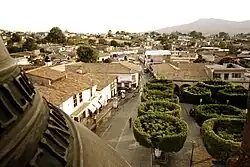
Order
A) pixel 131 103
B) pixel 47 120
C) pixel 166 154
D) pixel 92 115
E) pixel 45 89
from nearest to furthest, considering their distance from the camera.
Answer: pixel 47 120, pixel 166 154, pixel 45 89, pixel 92 115, pixel 131 103

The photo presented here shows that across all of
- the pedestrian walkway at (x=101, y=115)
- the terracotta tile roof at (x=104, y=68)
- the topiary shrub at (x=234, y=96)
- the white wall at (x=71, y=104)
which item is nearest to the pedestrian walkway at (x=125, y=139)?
the pedestrian walkway at (x=101, y=115)

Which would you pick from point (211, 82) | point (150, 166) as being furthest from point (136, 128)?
point (211, 82)

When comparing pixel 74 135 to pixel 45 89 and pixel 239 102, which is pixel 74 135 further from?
pixel 239 102

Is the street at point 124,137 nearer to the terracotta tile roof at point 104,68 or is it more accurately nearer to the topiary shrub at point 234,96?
the terracotta tile roof at point 104,68

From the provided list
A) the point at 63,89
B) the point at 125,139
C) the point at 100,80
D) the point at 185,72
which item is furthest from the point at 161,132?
the point at 185,72

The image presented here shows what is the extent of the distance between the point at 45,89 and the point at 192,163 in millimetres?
10799

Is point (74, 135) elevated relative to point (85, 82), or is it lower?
elevated

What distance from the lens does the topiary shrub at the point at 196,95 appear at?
29703mm

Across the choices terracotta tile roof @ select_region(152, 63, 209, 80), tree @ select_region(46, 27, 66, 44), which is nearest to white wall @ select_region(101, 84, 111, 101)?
terracotta tile roof @ select_region(152, 63, 209, 80)

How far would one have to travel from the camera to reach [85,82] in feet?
86.5

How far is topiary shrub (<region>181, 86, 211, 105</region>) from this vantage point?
29.7 meters

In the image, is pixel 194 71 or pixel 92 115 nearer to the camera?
pixel 92 115

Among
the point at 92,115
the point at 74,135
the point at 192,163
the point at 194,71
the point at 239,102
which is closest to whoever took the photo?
the point at 74,135

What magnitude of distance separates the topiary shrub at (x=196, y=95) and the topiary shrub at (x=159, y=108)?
300 inches
